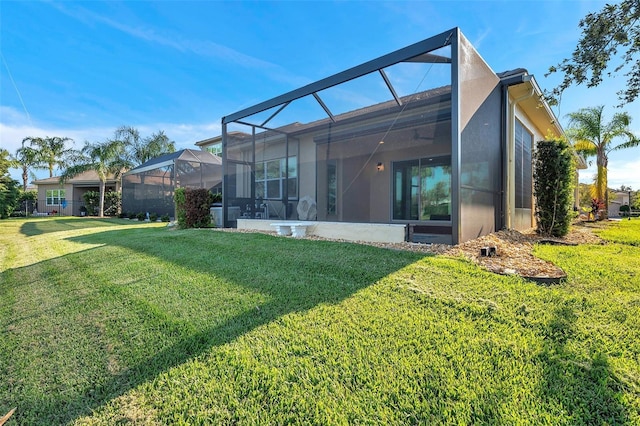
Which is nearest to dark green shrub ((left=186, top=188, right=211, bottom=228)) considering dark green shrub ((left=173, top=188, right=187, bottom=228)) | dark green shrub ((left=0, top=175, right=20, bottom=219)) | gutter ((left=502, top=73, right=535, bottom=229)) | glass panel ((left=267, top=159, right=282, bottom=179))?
dark green shrub ((left=173, top=188, right=187, bottom=228))

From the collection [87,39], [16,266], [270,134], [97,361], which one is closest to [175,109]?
[87,39]

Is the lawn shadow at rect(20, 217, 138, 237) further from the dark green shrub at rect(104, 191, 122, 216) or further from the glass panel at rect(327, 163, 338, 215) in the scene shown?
the glass panel at rect(327, 163, 338, 215)

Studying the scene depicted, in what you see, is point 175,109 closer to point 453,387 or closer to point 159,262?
point 159,262

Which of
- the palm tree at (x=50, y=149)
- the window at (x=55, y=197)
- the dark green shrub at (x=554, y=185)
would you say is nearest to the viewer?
the dark green shrub at (x=554, y=185)

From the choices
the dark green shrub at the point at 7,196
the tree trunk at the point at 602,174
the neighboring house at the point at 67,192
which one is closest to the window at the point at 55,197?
the neighboring house at the point at 67,192

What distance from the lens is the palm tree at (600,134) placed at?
1666 centimetres

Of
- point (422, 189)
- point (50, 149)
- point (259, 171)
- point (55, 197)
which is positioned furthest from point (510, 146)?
point (50, 149)

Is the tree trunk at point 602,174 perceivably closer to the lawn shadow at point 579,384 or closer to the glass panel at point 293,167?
the glass panel at point 293,167

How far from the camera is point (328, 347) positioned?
2279 millimetres

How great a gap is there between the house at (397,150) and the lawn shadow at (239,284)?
1.83m

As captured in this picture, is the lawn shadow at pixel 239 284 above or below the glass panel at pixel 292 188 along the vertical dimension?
below

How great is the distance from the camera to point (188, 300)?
338 centimetres

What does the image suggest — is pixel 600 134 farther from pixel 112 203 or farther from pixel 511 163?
pixel 112 203

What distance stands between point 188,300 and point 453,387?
275cm
